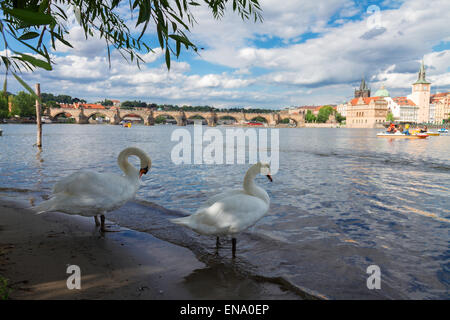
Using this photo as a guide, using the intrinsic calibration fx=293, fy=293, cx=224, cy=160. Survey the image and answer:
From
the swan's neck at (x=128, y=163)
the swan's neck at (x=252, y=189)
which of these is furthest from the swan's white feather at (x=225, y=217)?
the swan's neck at (x=128, y=163)

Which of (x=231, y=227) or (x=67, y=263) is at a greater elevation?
(x=231, y=227)

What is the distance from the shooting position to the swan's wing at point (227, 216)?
10.5ft

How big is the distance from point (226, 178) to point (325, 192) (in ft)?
10.2

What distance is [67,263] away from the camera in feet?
9.76

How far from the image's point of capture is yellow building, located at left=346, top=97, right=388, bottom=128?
416 ft

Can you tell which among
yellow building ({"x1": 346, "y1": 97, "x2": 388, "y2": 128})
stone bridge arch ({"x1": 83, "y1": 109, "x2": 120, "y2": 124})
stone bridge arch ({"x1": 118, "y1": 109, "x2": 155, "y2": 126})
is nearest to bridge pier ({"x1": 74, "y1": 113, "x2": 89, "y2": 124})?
stone bridge arch ({"x1": 83, "y1": 109, "x2": 120, "y2": 124})

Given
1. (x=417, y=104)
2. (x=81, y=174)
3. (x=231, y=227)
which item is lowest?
(x=231, y=227)

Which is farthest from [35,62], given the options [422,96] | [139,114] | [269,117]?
[422,96]

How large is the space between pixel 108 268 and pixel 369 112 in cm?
14437

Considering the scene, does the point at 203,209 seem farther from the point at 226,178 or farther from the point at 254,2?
the point at 226,178

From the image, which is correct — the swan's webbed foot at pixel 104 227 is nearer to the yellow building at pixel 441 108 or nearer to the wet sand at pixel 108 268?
the wet sand at pixel 108 268

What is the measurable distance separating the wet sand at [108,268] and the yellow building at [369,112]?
139 meters
